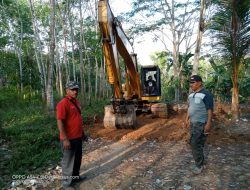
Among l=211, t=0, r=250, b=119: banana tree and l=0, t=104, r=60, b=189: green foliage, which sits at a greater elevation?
l=211, t=0, r=250, b=119: banana tree

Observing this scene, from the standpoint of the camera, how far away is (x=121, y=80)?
30.1ft

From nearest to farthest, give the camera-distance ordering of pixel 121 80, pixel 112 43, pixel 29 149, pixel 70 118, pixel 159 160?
1. pixel 70 118
2. pixel 159 160
3. pixel 29 149
4. pixel 112 43
5. pixel 121 80

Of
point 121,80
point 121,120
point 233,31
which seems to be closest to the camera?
point 121,80

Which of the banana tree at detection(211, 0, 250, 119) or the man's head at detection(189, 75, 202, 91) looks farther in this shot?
the banana tree at detection(211, 0, 250, 119)

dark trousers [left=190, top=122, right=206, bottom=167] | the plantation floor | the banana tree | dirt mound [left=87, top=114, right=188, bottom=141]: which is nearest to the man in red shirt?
the plantation floor

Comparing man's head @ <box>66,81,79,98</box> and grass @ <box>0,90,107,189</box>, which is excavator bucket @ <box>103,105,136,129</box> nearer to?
grass @ <box>0,90,107,189</box>

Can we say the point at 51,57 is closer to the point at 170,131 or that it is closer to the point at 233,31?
the point at 170,131

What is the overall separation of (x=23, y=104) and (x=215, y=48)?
11705 mm

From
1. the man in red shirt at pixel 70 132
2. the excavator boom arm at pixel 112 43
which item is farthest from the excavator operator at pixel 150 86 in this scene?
the man in red shirt at pixel 70 132

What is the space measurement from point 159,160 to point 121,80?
3.68 meters

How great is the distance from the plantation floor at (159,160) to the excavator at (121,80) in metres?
0.60

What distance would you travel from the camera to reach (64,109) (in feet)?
14.8

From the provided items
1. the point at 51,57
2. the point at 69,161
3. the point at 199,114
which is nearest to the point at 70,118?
the point at 69,161

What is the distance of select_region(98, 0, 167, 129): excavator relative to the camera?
320 inches
